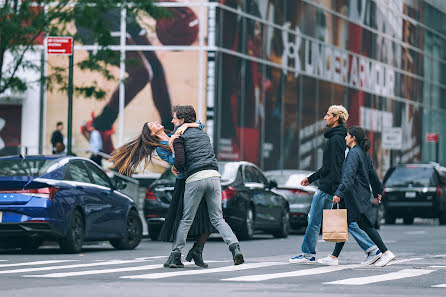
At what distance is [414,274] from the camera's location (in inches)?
518

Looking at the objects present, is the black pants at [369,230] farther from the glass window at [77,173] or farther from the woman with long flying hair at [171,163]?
the glass window at [77,173]

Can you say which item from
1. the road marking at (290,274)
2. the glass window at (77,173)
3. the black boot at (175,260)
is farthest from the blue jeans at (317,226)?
the glass window at (77,173)

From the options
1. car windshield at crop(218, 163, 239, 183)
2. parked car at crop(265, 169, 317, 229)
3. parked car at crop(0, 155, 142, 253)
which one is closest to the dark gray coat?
parked car at crop(0, 155, 142, 253)

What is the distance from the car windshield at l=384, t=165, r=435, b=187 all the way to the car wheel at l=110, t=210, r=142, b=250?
14.7 m

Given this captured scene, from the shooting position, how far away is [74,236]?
57.3 feet

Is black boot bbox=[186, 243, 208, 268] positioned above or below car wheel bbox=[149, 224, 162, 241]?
above

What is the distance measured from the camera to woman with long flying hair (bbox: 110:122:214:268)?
13.9 meters

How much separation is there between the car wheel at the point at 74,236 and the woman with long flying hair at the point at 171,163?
11.3 feet

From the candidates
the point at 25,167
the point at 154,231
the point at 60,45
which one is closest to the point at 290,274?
the point at 25,167

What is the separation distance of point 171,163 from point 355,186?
230cm

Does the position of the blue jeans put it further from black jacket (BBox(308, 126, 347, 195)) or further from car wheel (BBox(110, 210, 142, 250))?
car wheel (BBox(110, 210, 142, 250))

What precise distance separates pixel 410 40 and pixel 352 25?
35.5 ft

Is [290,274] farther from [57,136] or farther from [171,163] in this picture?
[57,136]

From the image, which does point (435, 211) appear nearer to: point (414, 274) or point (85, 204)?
point (85, 204)
